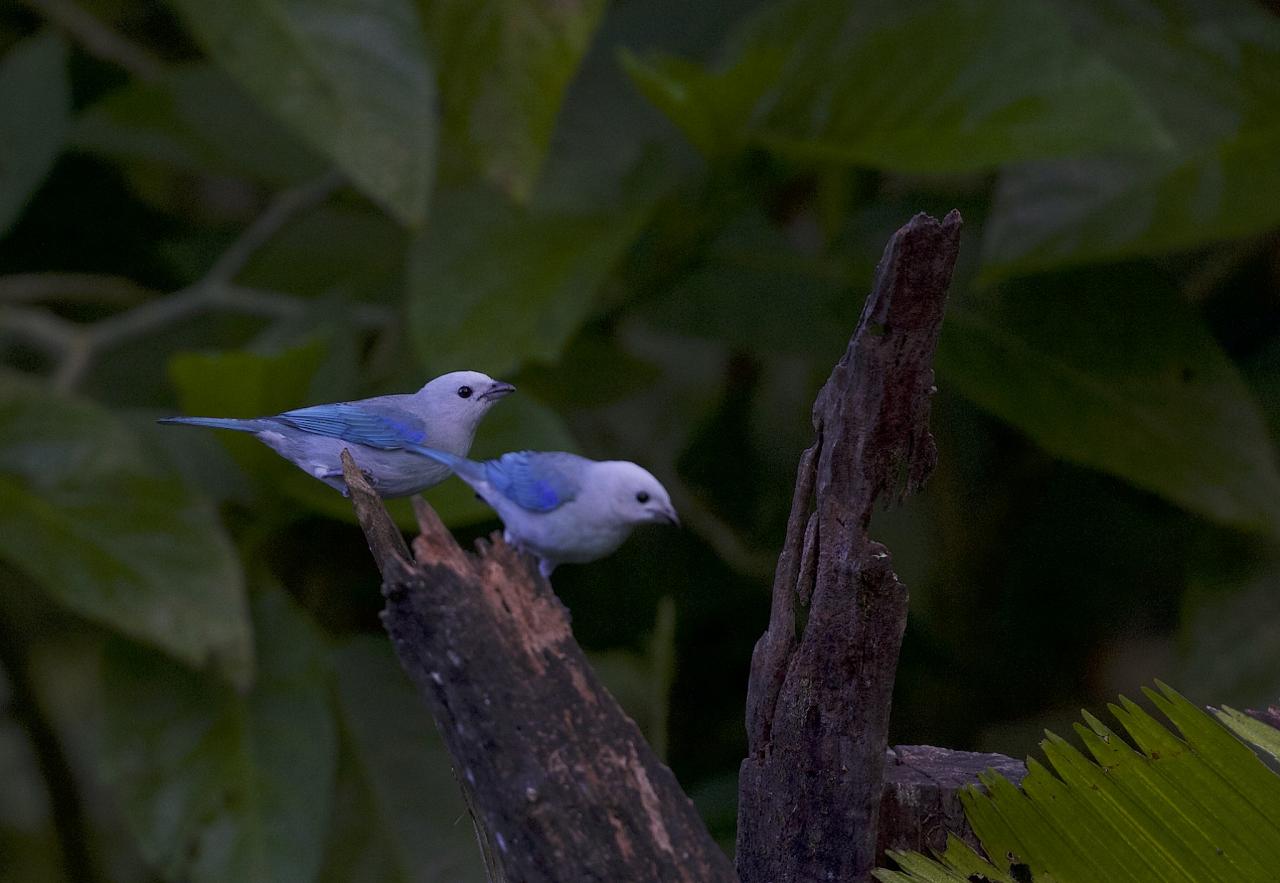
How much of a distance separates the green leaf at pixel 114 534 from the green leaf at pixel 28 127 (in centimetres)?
31

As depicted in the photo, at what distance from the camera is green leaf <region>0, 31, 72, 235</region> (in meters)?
1.33

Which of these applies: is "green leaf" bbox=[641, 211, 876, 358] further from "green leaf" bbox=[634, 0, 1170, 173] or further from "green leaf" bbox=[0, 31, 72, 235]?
"green leaf" bbox=[0, 31, 72, 235]

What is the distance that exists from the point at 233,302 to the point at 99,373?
357 millimetres

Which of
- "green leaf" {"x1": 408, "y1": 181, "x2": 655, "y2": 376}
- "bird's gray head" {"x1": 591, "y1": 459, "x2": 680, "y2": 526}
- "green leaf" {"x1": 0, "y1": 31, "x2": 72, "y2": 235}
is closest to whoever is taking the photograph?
"bird's gray head" {"x1": 591, "y1": 459, "x2": 680, "y2": 526}

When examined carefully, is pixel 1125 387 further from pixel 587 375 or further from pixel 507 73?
pixel 507 73

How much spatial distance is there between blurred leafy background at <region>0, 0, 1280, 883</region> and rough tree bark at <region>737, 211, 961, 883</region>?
24 centimetres

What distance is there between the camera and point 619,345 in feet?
4.72

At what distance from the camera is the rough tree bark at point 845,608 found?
47 cm

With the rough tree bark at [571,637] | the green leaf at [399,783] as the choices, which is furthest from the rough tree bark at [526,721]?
the green leaf at [399,783]

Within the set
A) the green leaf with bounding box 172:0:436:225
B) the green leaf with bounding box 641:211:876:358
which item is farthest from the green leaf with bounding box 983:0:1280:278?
the green leaf with bounding box 172:0:436:225

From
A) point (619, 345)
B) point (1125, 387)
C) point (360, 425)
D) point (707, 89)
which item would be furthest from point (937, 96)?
point (360, 425)

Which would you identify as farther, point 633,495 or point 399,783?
point 399,783

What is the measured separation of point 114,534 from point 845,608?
73 centimetres

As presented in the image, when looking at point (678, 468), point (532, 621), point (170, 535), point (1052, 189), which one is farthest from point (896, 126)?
point (532, 621)
